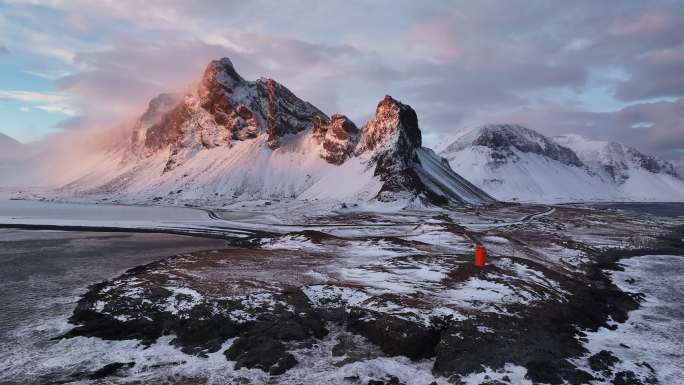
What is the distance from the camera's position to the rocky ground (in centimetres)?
1734

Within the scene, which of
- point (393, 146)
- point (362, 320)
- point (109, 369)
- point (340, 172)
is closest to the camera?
point (109, 369)

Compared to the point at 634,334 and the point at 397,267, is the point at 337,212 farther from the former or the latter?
the point at 634,334

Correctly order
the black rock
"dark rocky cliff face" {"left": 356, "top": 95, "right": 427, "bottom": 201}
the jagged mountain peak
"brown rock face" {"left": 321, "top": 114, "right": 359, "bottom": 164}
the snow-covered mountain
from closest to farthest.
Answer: the black rock, "dark rocky cliff face" {"left": 356, "top": 95, "right": 427, "bottom": 201}, the snow-covered mountain, the jagged mountain peak, "brown rock face" {"left": 321, "top": 114, "right": 359, "bottom": 164}

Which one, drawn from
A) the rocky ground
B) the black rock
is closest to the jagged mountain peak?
the rocky ground

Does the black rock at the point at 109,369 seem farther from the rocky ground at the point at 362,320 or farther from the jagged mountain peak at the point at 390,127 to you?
the jagged mountain peak at the point at 390,127

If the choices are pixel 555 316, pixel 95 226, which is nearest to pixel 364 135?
pixel 95 226

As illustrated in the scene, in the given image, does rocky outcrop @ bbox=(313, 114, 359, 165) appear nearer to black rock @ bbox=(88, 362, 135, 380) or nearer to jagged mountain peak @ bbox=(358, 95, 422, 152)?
jagged mountain peak @ bbox=(358, 95, 422, 152)

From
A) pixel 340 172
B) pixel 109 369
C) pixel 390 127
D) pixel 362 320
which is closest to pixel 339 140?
pixel 340 172

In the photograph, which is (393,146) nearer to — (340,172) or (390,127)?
(390,127)

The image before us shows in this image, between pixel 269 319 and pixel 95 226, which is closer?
pixel 269 319

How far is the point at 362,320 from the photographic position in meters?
22.2

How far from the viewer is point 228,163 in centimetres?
19575

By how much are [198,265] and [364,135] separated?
5448 inches

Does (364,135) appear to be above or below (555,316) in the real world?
above
